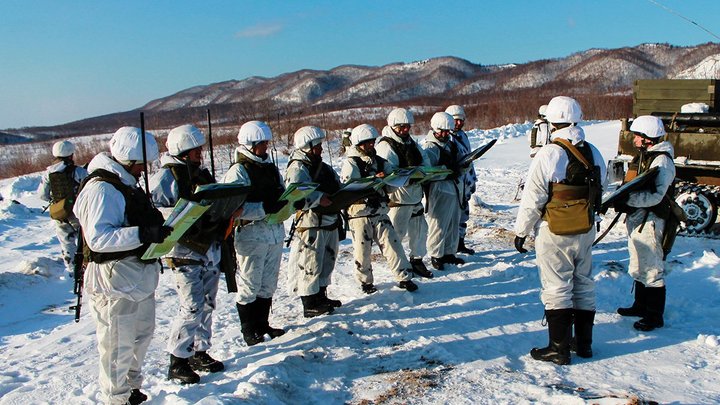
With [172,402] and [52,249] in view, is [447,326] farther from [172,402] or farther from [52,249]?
[52,249]

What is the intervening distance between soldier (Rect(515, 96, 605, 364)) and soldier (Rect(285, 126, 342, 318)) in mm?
2006

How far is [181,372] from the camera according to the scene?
14.4 ft

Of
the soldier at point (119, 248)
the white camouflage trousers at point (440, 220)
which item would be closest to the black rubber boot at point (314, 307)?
the white camouflage trousers at point (440, 220)

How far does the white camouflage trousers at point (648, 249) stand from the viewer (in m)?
5.31

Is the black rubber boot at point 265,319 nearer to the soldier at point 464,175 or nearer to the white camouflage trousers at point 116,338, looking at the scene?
the white camouflage trousers at point 116,338

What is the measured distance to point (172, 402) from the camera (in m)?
3.89

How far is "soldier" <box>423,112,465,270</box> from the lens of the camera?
24.0 ft

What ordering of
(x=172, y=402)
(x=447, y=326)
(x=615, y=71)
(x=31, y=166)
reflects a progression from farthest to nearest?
(x=615, y=71) → (x=31, y=166) → (x=447, y=326) → (x=172, y=402)

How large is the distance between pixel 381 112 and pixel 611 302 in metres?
51.8

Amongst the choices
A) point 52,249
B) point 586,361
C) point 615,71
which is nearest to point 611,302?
point 586,361

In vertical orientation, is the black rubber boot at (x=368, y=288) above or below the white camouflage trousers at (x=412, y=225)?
below

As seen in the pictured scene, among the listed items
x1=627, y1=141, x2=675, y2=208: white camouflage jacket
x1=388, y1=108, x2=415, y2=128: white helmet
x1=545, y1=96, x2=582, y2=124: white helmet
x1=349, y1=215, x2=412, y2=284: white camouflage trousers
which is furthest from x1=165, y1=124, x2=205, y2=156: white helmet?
x1=627, y1=141, x2=675, y2=208: white camouflage jacket

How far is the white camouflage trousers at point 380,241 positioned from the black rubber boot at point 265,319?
1.39 meters

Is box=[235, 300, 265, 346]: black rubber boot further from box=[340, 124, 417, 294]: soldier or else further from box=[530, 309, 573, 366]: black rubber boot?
box=[530, 309, 573, 366]: black rubber boot
